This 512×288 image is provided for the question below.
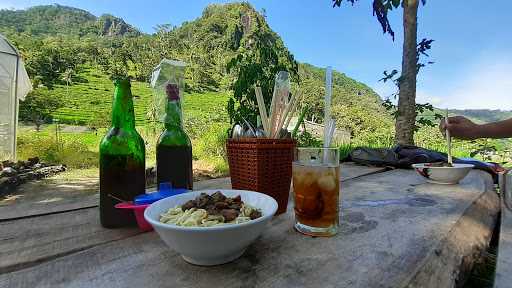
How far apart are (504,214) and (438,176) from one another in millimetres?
282

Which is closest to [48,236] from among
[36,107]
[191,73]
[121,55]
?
[36,107]

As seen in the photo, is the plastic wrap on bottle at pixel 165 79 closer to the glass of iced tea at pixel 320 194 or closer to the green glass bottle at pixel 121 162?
the green glass bottle at pixel 121 162

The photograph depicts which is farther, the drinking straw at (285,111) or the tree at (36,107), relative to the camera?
the tree at (36,107)

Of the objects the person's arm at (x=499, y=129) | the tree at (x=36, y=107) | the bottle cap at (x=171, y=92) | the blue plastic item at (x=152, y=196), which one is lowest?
the blue plastic item at (x=152, y=196)

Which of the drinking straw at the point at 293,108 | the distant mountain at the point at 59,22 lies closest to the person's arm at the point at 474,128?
the drinking straw at the point at 293,108

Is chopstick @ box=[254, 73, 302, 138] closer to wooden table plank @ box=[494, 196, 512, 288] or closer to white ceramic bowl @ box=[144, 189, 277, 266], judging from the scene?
white ceramic bowl @ box=[144, 189, 277, 266]

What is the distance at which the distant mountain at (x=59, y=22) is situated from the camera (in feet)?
137

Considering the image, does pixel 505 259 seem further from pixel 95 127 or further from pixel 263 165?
pixel 95 127

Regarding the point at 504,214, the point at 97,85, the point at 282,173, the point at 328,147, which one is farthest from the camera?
the point at 97,85

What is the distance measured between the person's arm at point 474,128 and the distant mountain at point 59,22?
4963 centimetres

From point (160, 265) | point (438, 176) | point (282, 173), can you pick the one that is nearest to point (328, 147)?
point (282, 173)

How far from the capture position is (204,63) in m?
29.7

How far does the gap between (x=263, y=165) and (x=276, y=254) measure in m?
0.23

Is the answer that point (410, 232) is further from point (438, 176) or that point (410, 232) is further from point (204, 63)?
point (204, 63)
